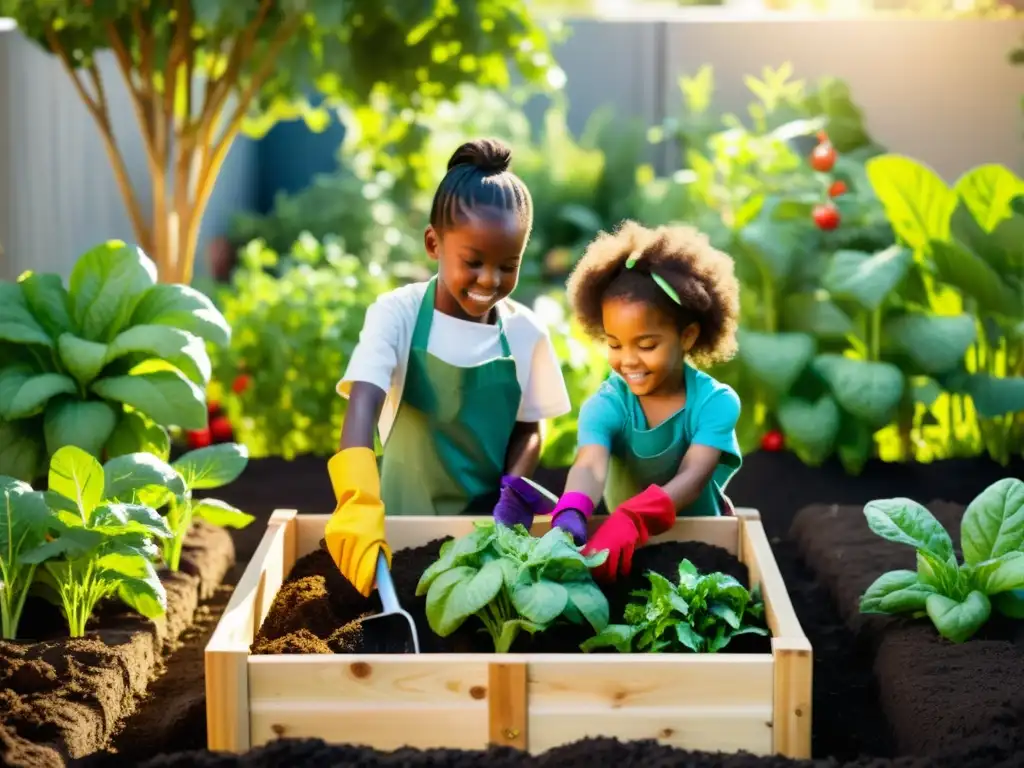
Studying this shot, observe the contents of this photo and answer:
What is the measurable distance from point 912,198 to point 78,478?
9.11 feet

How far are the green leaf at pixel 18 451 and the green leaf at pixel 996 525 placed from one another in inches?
77.7

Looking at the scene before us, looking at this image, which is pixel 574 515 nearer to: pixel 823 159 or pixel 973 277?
pixel 973 277

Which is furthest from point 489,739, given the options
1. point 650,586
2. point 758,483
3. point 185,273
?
point 185,273

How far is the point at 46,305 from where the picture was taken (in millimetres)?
3156

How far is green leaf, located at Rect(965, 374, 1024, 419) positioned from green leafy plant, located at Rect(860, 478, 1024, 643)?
1.61 meters

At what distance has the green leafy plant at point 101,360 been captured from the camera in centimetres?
297

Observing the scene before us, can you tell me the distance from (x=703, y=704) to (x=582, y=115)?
8.13 m

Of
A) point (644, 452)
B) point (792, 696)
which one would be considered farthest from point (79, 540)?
point (792, 696)

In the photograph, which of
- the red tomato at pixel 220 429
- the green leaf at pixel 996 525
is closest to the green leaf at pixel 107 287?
the red tomato at pixel 220 429

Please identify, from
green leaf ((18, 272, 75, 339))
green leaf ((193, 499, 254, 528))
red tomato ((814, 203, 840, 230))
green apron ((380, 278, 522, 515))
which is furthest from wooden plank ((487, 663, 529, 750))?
red tomato ((814, 203, 840, 230))

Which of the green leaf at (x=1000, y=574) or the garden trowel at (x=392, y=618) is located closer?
the garden trowel at (x=392, y=618)

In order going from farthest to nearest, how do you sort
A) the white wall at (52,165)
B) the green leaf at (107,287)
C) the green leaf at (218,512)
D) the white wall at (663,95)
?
the white wall at (663,95)
the white wall at (52,165)
the green leaf at (107,287)
the green leaf at (218,512)

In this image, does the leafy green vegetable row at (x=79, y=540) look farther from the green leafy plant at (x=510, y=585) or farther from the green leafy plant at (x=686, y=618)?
the green leafy plant at (x=686, y=618)

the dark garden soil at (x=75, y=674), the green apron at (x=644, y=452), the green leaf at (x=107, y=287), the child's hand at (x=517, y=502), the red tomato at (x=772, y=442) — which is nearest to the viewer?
the dark garden soil at (x=75, y=674)
